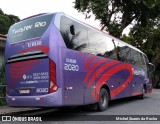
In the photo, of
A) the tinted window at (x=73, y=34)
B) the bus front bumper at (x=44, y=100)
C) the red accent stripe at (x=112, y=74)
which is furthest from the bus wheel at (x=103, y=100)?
the bus front bumper at (x=44, y=100)

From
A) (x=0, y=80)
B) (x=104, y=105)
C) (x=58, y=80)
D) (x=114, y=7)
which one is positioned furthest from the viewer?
(x=114, y=7)

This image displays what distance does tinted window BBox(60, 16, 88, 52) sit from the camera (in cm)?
989

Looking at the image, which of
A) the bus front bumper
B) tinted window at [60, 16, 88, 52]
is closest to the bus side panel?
the bus front bumper

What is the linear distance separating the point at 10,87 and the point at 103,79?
3981mm

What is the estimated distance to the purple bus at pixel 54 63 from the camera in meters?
9.28

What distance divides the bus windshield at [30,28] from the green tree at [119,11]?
45.3 feet

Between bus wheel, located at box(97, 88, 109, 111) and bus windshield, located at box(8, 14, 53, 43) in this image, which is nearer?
bus windshield, located at box(8, 14, 53, 43)

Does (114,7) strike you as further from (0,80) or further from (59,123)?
(59,123)

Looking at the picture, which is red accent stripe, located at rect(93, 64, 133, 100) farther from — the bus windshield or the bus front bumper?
the bus windshield

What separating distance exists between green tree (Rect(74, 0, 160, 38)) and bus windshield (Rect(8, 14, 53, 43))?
1381 centimetres

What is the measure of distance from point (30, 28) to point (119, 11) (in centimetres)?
1671

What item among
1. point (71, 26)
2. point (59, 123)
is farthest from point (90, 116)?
point (71, 26)

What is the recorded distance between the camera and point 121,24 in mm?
25656

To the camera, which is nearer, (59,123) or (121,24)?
(59,123)
